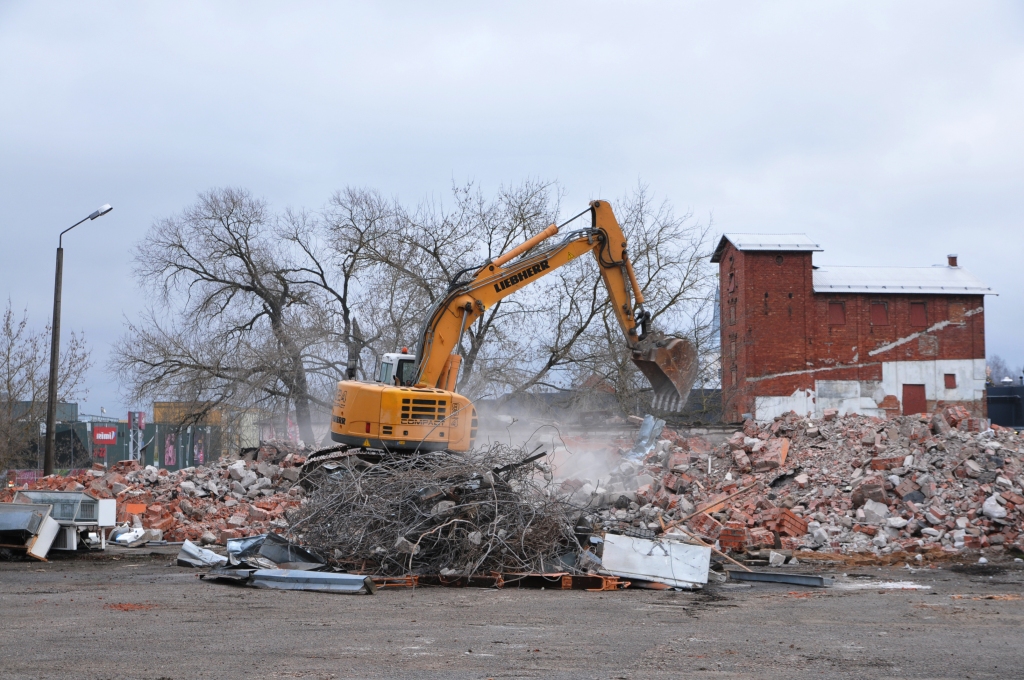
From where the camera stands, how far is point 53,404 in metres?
19.3

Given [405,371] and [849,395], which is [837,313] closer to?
[849,395]

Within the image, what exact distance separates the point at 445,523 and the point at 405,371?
5102 millimetres

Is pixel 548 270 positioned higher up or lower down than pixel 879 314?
lower down

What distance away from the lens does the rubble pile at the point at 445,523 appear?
10516 millimetres

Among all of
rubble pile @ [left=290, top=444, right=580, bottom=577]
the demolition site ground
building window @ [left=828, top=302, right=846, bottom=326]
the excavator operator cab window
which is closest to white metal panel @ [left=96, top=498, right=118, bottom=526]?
the demolition site ground

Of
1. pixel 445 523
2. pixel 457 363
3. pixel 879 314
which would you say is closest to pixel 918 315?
pixel 879 314

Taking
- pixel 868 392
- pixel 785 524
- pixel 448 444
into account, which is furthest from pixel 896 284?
pixel 448 444

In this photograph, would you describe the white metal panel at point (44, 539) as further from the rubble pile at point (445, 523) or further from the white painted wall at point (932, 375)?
the white painted wall at point (932, 375)

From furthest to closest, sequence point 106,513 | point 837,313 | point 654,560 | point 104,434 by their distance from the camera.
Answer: point 837,313, point 104,434, point 106,513, point 654,560

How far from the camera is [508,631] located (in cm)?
757

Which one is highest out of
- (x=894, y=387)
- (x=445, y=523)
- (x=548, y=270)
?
(x=548, y=270)

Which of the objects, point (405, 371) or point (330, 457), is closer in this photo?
point (405, 371)

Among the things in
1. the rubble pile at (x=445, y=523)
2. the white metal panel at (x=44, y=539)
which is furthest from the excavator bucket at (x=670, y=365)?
the white metal panel at (x=44, y=539)

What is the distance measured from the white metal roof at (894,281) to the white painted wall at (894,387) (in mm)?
3122
